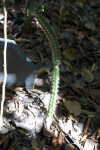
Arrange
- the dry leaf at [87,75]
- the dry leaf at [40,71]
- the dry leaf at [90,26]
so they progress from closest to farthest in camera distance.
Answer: the dry leaf at [40,71] < the dry leaf at [87,75] < the dry leaf at [90,26]

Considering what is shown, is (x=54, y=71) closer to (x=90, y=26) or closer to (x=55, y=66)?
(x=55, y=66)

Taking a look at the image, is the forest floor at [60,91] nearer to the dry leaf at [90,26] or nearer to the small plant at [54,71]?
the dry leaf at [90,26]

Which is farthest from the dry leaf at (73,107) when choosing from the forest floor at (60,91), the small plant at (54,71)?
the small plant at (54,71)

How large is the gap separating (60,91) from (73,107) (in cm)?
20

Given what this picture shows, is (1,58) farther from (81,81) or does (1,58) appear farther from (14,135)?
(81,81)

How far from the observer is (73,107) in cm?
178

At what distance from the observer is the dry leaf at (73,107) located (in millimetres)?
1758

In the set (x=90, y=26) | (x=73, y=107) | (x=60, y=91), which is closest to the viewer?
(x=73, y=107)

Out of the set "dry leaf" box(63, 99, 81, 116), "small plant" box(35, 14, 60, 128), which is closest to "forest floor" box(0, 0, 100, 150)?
"dry leaf" box(63, 99, 81, 116)

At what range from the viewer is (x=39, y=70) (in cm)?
194

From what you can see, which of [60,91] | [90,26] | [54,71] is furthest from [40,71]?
[90,26]

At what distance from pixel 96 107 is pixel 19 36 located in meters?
1.03

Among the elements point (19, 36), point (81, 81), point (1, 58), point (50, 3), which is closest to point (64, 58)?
point (81, 81)

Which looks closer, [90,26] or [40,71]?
[40,71]
